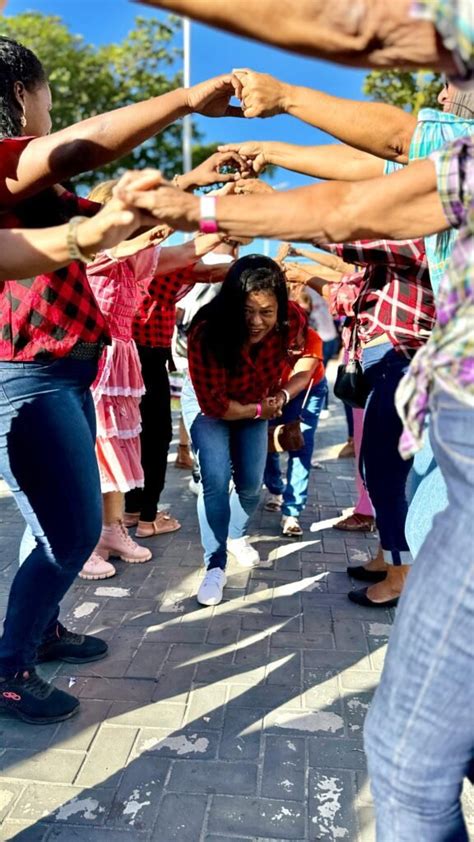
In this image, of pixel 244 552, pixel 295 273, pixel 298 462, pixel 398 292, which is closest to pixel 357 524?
pixel 298 462

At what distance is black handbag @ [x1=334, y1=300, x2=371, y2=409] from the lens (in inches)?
131

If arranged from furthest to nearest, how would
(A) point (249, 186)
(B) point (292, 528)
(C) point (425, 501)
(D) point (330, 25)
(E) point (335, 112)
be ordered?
1. (B) point (292, 528)
2. (A) point (249, 186)
3. (E) point (335, 112)
4. (C) point (425, 501)
5. (D) point (330, 25)

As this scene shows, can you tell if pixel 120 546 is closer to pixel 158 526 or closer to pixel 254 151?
pixel 158 526

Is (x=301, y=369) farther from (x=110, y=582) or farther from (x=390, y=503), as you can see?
(x=110, y=582)

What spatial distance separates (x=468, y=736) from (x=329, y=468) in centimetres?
518

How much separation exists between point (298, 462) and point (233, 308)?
157 centimetres

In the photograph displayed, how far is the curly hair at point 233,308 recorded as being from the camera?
3.31 m

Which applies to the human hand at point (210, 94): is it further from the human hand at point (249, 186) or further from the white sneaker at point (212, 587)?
the white sneaker at point (212, 587)

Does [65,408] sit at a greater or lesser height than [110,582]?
greater

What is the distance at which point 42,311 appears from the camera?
7.08 ft

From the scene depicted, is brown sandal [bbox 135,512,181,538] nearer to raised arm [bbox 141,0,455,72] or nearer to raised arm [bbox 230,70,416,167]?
raised arm [bbox 230,70,416,167]

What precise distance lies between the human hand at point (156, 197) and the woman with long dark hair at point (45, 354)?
0.67 metres

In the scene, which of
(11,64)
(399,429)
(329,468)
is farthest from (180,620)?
(329,468)

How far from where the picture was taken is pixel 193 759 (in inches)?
88.3
